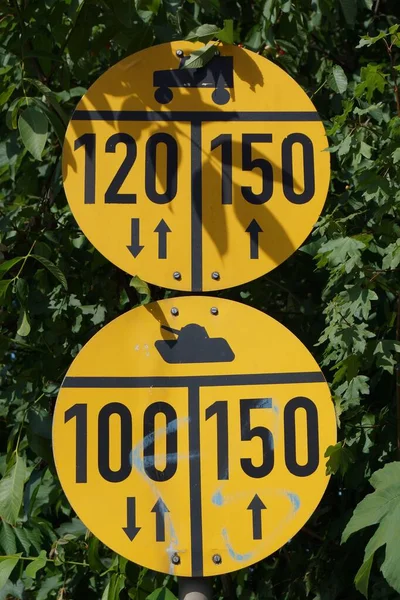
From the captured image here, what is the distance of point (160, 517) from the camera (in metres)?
1.55

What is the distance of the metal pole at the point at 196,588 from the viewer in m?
1.56

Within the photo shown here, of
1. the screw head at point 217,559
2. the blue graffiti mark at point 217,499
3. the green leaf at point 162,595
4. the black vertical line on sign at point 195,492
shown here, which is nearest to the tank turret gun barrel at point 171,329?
the black vertical line on sign at point 195,492

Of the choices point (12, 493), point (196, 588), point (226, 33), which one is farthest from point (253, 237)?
point (12, 493)

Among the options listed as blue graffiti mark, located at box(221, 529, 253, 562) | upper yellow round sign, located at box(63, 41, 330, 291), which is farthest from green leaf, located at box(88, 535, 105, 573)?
upper yellow round sign, located at box(63, 41, 330, 291)

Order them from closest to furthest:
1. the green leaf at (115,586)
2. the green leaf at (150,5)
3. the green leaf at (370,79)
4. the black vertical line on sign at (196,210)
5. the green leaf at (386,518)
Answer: the green leaf at (386,518) < the black vertical line on sign at (196,210) < the green leaf at (370,79) < the green leaf at (115,586) < the green leaf at (150,5)

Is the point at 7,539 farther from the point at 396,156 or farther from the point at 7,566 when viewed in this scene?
the point at 396,156

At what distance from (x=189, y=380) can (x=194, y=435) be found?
10cm

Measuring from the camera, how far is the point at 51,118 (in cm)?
204

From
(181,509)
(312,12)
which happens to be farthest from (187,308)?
(312,12)

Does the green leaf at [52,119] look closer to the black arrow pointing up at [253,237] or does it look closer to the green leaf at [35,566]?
the black arrow pointing up at [253,237]

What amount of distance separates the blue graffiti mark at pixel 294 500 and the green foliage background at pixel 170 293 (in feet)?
0.30

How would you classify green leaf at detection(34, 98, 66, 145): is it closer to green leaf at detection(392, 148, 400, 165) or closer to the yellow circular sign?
the yellow circular sign

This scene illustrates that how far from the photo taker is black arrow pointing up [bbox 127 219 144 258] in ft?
5.53

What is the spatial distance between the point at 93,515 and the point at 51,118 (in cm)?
97
